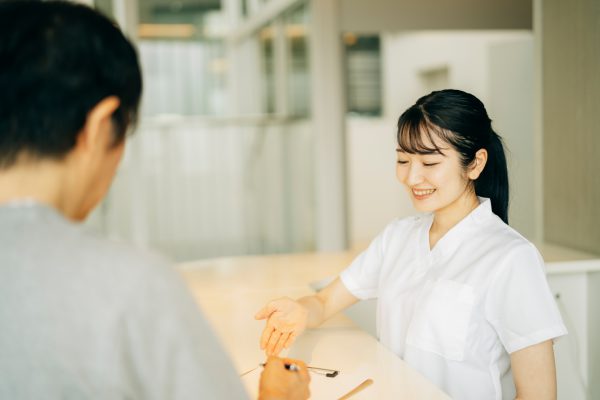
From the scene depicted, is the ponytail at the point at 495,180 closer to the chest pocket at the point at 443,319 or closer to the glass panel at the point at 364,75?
the chest pocket at the point at 443,319

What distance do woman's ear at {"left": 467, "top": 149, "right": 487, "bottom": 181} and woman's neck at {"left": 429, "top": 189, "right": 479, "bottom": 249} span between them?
0.16 ft

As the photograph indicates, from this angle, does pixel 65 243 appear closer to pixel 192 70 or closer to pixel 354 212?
pixel 192 70

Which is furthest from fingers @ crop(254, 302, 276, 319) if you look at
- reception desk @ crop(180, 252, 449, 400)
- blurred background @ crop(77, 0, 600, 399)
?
blurred background @ crop(77, 0, 600, 399)

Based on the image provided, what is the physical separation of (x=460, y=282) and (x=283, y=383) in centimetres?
56

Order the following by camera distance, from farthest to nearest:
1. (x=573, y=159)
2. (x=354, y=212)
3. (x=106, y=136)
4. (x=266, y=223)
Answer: (x=354, y=212) → (x=266, y=223) → (x=573, y=159) → (x=106, y=136)

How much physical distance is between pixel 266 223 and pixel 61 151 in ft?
14.4

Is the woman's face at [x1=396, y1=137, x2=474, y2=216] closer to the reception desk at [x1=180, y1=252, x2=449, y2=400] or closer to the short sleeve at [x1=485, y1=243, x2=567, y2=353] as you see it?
the short sleeve at [x1=485, y1=243, x2=567, y2=353]

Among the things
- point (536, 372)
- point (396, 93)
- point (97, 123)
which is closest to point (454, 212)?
point (536, 372)

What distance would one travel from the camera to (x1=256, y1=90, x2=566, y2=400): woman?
4.50 feet

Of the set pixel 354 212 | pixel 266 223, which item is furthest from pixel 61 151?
pixel 354 212

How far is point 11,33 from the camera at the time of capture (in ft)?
2.14

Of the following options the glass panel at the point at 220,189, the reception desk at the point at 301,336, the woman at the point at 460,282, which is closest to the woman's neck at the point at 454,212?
the woman at the point at 460,282

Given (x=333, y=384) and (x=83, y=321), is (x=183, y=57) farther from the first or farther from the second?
(x=83, y=321)

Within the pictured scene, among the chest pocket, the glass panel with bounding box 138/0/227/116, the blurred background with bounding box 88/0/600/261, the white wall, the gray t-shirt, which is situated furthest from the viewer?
the white wall
